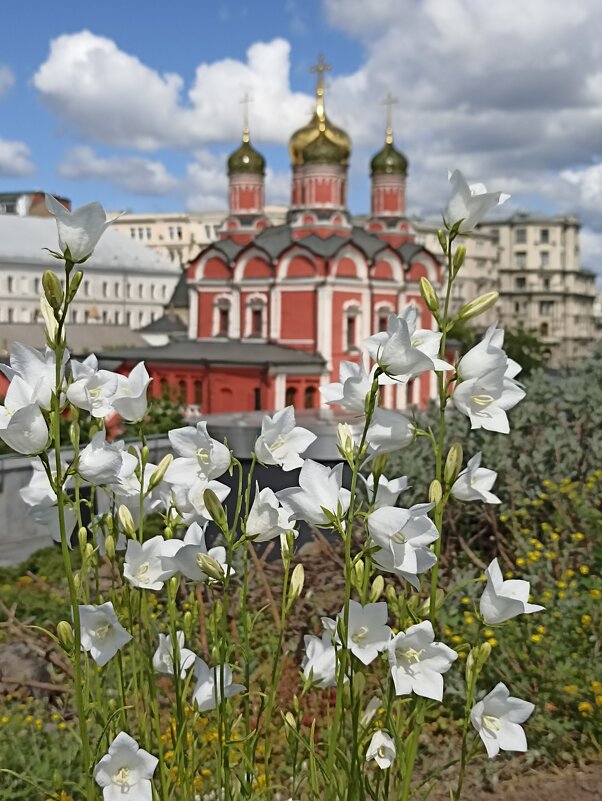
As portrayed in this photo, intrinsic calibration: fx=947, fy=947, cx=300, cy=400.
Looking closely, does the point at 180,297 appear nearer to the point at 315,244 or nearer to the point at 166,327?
the point at 166,327

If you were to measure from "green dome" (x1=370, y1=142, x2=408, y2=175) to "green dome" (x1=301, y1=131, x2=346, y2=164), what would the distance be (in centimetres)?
355

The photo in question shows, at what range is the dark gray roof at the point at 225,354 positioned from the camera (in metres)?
26.6

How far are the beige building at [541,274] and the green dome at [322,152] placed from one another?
43099 mm

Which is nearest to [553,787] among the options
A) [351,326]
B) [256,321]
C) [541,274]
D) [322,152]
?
[351,326]

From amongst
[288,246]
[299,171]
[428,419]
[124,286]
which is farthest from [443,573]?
[124,286]

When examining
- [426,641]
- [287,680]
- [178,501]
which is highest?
[178,501]

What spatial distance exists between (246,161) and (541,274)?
1709 inches

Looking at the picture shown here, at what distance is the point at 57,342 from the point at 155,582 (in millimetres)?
554

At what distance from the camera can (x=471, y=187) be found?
6.57ft

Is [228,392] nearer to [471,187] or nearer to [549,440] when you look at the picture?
[549,440]

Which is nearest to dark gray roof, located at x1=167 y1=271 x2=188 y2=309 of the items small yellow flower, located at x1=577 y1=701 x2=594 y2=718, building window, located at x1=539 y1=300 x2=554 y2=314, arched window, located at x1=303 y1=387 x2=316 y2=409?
arched window, located at x1=303 y1=387 x2=316 y2=409

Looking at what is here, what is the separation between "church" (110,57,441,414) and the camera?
2681cm

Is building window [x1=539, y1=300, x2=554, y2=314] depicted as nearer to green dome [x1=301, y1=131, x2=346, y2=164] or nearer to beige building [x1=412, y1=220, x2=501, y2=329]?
beige building [x1=412, y1=220, x2=501, y2=329]

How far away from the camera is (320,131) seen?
31.0m
